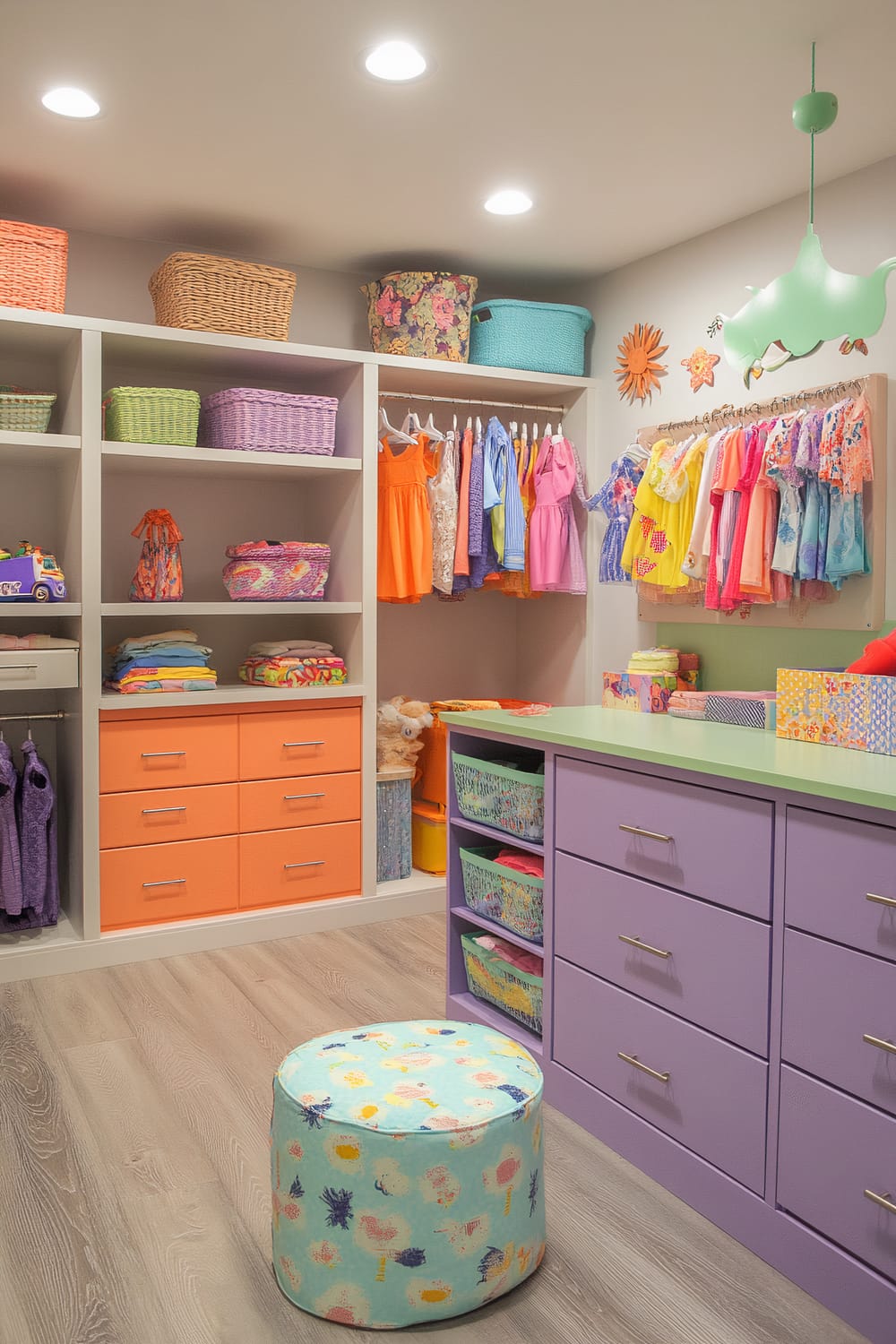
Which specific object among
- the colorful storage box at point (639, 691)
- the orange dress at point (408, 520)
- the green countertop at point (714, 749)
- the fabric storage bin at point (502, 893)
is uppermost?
the orange dress at point (408, 520)


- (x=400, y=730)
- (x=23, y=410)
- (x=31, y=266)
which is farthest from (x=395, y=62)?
(x=400, y=730)

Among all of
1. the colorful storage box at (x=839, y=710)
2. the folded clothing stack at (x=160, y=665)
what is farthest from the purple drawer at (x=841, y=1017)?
the folded clothing stack at (x=160, y=665)

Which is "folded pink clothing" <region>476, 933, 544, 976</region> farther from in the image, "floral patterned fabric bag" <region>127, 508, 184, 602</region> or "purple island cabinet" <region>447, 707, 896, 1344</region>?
"floral patterned fabric bag" <region>127, 508, 184, 602</region>

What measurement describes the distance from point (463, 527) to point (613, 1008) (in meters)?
2.18

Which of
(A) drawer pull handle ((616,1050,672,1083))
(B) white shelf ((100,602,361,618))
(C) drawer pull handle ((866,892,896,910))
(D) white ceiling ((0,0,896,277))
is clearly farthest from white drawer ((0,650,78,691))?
(C) drawer pull handle ((866,892,896,910))

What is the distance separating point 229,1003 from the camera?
124 inches

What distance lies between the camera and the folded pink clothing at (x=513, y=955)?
2.70 metres

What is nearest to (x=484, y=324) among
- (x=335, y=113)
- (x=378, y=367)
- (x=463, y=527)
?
(x=378, y=367)

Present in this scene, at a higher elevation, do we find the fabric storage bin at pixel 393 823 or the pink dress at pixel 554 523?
the pink dress at pixel 554 523

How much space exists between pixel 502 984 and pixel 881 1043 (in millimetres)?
1238

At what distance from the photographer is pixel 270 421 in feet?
12.2

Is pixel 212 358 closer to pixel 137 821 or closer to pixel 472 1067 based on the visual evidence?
pixel 137 821

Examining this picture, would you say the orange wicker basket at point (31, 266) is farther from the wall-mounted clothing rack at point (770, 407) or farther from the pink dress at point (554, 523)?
the wall-mounted clothing rack at point (770, 407)

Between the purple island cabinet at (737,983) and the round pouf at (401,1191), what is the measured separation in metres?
0.42
